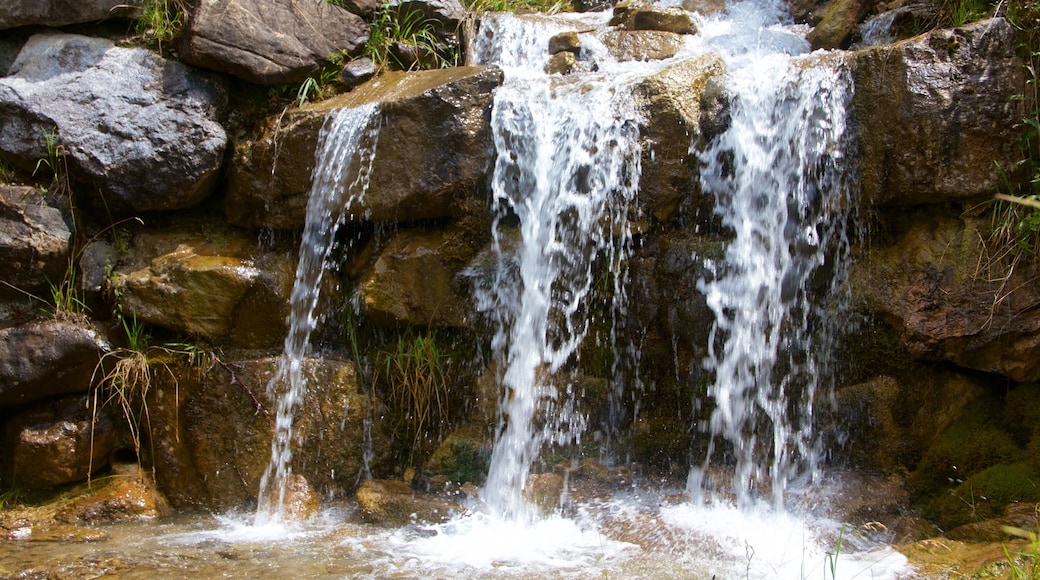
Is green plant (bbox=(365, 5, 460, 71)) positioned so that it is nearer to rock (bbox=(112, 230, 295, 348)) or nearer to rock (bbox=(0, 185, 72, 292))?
rock (bbox=(112, 230, 295, 348))

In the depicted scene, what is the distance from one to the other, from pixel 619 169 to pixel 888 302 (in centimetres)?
153

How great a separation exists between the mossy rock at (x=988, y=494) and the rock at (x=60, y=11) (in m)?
5.40

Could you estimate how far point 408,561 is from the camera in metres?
3.41

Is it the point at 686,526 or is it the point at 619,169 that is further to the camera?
the point at 619,169

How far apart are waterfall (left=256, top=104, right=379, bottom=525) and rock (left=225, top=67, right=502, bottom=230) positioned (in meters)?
0.07

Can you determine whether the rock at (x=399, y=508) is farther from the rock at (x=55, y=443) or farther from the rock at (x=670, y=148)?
the rock at (x=670, y=148)

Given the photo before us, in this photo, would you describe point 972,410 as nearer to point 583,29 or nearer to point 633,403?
point 633,403

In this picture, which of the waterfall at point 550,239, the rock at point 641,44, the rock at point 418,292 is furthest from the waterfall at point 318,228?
the rock at point 641,44

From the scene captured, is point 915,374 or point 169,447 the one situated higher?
point 915,374

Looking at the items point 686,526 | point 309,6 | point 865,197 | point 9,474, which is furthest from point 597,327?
point 9,474

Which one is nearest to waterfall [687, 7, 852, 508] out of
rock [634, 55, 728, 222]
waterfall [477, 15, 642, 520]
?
rock [634, 55, 728, 222]

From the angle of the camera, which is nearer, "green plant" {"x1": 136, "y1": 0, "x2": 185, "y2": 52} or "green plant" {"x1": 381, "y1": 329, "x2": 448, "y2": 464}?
"green plant" {"x1": 381, "y1": 329, "x2": 448, "y2": 464}

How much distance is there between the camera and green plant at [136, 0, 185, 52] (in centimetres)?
511

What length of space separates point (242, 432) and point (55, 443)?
103 cm
